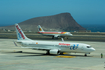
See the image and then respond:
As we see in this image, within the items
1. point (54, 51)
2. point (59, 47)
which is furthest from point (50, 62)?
point (59, 47)

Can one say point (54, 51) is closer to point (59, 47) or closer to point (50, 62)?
point (59, 47)

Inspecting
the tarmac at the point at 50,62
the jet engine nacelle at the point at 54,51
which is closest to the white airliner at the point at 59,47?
the jet engine nacelle at the point at 54,51

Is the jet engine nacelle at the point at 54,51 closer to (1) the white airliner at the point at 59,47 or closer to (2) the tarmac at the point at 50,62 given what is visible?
(1) the white airliner at the point at 59,47

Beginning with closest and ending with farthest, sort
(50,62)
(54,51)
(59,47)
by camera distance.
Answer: (50,62), (54,51), (59,47)

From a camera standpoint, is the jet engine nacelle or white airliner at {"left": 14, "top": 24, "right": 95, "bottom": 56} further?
the jet engine nacelle

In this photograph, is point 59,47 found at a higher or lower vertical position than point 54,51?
higher

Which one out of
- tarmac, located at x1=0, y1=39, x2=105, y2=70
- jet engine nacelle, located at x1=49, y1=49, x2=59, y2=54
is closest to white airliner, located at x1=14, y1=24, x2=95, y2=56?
jet engine nacelle, located at x1=49, y1=49, x2=59, y2=54

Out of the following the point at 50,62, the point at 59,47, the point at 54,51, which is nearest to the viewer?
the point at 50,62

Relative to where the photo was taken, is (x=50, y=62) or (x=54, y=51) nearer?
(x=50, y=62)

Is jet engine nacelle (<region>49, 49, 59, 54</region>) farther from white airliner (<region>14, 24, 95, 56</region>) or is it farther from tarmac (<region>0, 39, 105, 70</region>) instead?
tarmac (<region>0, 39, 105, 70</region>)

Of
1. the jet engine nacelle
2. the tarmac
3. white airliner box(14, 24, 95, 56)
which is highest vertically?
white airliner box(14, 24, 95, 56)

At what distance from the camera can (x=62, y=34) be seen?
124 metres

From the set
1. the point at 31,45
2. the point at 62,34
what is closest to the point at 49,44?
the point at 31,45

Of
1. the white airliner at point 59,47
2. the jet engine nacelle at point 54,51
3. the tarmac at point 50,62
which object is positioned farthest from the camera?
the jet engine nacelle at point 54,51
